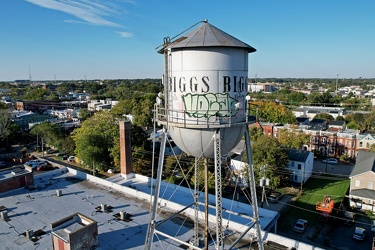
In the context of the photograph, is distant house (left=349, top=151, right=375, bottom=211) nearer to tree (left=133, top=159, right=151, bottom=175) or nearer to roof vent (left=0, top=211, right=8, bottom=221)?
tree (left=133, top=159, right=151, bottom=175)

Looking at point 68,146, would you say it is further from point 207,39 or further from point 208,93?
point 207,39

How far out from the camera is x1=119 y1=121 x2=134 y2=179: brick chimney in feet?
73.9

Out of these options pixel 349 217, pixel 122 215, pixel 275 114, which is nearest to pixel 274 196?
pixel 349 217

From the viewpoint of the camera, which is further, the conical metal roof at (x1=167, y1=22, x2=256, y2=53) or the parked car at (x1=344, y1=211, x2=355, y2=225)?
the parked car at (x1=344, y1=211, x2=355, y2=225)

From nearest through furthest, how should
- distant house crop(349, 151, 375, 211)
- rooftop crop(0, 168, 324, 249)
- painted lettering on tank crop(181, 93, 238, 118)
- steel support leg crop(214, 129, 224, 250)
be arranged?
1. steel support leg crop(214, 129, 224, 250)
2. painted lettering on tank crop(181, 93, 238, 118)
3. rooftop crop(0, 168, 324, 249)
4. distant house crop(349, 151, 375, 211)

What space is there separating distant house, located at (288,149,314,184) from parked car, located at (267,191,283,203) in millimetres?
3872

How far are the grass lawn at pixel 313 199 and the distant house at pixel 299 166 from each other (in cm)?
95

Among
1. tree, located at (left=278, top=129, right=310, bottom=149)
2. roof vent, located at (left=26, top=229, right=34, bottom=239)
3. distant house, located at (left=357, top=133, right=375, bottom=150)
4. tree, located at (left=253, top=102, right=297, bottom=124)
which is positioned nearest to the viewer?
roof vent, located at (left=26, top=229, right=34, bottom=239)

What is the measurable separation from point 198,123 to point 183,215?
28.3 ft

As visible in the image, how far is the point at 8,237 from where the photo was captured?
1389 centimetres

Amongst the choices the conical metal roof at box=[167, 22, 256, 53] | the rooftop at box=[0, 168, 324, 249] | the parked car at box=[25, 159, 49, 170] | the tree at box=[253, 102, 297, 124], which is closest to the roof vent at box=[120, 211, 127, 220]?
the rooftop at box=[0, 168, 324, 249]

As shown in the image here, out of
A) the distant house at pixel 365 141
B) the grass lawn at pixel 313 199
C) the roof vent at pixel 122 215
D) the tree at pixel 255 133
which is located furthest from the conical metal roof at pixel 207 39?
the distant house at pixel 365 141

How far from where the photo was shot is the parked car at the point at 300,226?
2208cm

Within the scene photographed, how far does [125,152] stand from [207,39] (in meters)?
15.5
